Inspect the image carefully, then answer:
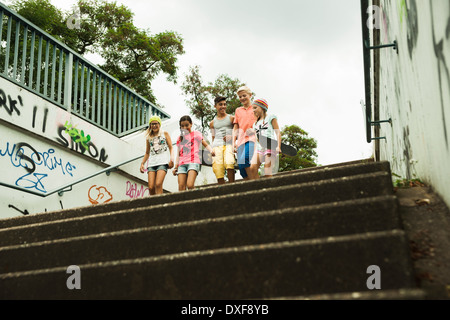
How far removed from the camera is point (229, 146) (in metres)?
5.70

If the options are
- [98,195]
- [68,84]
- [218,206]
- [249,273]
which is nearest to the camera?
[249,273]

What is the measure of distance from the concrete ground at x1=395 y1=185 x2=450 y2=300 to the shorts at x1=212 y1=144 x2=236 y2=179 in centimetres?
272

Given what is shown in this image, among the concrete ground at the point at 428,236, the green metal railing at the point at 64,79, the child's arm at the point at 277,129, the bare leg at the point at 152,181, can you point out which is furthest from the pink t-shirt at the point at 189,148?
the concrete ground at the point at 428,236

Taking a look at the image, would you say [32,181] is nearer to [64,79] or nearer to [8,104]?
[8,104]

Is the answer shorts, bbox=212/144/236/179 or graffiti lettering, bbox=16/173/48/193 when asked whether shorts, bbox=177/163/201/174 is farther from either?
graffiti lettering, bbox=16/173/48/193

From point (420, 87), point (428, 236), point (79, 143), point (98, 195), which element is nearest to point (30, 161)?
point (79, 143)

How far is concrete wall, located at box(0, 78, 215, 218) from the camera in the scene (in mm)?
5867

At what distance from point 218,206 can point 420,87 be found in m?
1.80

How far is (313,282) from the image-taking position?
2080 mm

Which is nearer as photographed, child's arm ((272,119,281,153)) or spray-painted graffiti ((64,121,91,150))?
child's arm ((272,119,281,153))

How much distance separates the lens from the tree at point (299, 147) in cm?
2925

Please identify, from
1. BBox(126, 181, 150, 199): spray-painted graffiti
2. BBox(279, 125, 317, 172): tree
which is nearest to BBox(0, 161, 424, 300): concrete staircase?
BBox(126, 181, 150, 199): spray-painted graffiti
